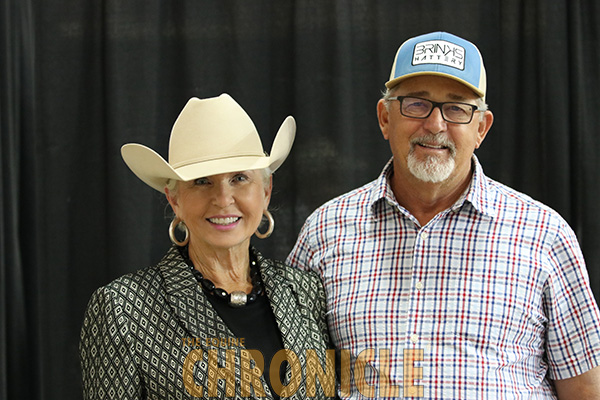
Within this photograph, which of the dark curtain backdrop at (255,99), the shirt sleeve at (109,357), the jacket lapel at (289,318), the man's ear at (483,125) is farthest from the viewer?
the dark curtain backdrop at (255,99)

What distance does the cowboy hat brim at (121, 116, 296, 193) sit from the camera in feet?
5.86

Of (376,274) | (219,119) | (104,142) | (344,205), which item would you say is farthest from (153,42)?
(376,274)

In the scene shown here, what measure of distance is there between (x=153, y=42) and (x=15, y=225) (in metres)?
0.78

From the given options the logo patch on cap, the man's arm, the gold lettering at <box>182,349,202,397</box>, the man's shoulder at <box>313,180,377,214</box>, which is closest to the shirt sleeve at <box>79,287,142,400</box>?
the gold lettering at <box>182,349,202,397</box>

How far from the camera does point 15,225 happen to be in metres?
2.32

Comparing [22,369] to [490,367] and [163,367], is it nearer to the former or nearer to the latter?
[163,367]

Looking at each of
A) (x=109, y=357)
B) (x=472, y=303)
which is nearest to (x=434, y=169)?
(x=472, y=303)

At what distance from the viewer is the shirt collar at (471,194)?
2.00m

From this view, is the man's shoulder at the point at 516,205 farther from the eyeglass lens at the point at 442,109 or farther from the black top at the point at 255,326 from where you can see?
the black top at the point at 255,326

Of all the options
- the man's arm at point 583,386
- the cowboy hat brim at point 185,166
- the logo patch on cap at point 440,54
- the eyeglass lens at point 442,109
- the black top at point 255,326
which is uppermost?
the logo patch on cap at point 440,54

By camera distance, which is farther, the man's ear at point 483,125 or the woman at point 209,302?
the man's ear at point 483,125

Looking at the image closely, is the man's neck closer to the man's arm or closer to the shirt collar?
the shirt collar

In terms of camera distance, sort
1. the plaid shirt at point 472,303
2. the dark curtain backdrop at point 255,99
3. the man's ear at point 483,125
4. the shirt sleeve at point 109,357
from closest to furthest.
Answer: the shirt sleeve at point 109,357 → the plaid shirt at point 472,303 → the man's ear at point 483,125 → the dark curtain backdrop at point 255,99

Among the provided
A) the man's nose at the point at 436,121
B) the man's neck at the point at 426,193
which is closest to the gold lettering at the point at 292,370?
the man's neck at the point at 426,193
